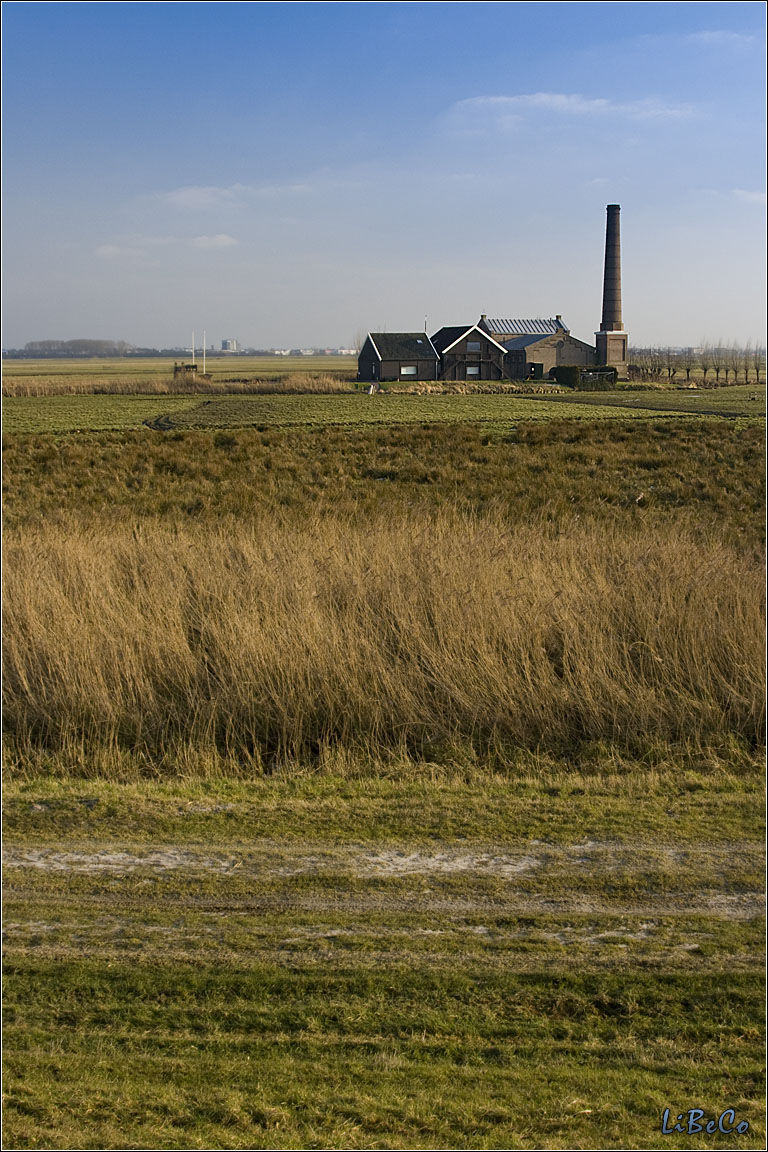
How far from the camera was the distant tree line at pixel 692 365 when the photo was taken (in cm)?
6544

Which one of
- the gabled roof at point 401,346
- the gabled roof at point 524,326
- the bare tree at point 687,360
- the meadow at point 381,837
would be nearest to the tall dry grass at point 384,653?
the meadow at point 381,837

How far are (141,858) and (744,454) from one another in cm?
2508

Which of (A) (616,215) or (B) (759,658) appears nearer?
(B) (759,658)

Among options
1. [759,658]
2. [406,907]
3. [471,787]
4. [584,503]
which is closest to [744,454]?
[584,503]

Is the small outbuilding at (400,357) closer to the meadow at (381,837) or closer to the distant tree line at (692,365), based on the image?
the distant tree line at (692,365)

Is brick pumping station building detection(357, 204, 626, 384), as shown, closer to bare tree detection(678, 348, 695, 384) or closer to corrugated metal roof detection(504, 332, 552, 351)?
corrugated metal roof detection(504, 332, 552, 351)

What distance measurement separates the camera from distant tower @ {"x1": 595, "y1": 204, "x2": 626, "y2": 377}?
62.4m

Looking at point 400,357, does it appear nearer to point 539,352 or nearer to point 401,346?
point 401,346

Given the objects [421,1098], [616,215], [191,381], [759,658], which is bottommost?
[421,1098]

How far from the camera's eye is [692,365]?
229 ft

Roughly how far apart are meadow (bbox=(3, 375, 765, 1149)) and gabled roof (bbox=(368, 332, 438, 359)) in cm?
4918

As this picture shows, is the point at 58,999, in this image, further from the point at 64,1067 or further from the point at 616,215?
the point at 616,215

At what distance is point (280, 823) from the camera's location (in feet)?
18.4

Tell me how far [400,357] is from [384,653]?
55.3 metres
